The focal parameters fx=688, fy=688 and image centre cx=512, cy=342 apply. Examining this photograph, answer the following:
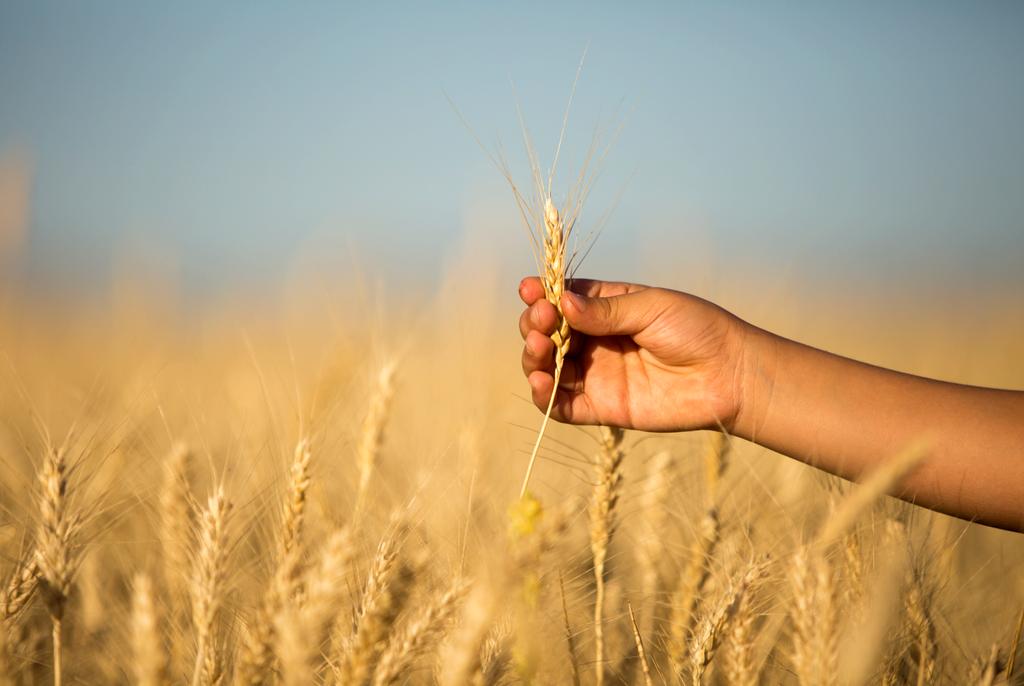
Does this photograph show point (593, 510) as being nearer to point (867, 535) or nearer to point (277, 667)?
point (867, 535)

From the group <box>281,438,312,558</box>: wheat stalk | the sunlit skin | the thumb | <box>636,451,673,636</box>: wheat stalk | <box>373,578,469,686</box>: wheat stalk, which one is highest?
the thumb

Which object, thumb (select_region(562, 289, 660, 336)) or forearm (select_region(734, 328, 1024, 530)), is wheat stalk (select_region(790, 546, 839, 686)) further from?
thumb (select_region(562, 289, 660, 336))

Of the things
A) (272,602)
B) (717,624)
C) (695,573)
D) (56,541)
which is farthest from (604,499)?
(56,541)

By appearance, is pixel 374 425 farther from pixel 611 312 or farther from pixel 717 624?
pixel 717 624

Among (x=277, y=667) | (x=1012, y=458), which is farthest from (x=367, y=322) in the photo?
(x=1012, y=458)

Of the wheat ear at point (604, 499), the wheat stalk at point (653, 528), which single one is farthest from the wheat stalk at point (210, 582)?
the wheat stalk at point (653, 528)

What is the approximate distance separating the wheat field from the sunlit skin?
0.39ft

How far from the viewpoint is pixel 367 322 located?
6.32 ft

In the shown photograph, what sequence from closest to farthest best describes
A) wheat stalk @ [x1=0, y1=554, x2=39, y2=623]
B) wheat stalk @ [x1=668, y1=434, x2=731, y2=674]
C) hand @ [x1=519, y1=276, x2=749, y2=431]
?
wheat stalk @ [x1=0, y1=554, x2=39, y2=623]
wheat stalk @ [x1=668, y1=434, x2=731, y2=674]
hand @ [x1=519, y1=276, x2=749, y2=431]

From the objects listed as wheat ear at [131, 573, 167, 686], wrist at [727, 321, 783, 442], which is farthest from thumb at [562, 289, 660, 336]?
wheat ear at [131, 573, 167, 686]

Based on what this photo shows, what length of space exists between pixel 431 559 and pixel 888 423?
1.12 metres

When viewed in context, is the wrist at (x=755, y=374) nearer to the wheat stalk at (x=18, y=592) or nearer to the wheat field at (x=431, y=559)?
the wheat field at (x=431, y=559)

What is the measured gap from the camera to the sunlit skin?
62.0 inches

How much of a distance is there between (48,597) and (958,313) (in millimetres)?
14004
